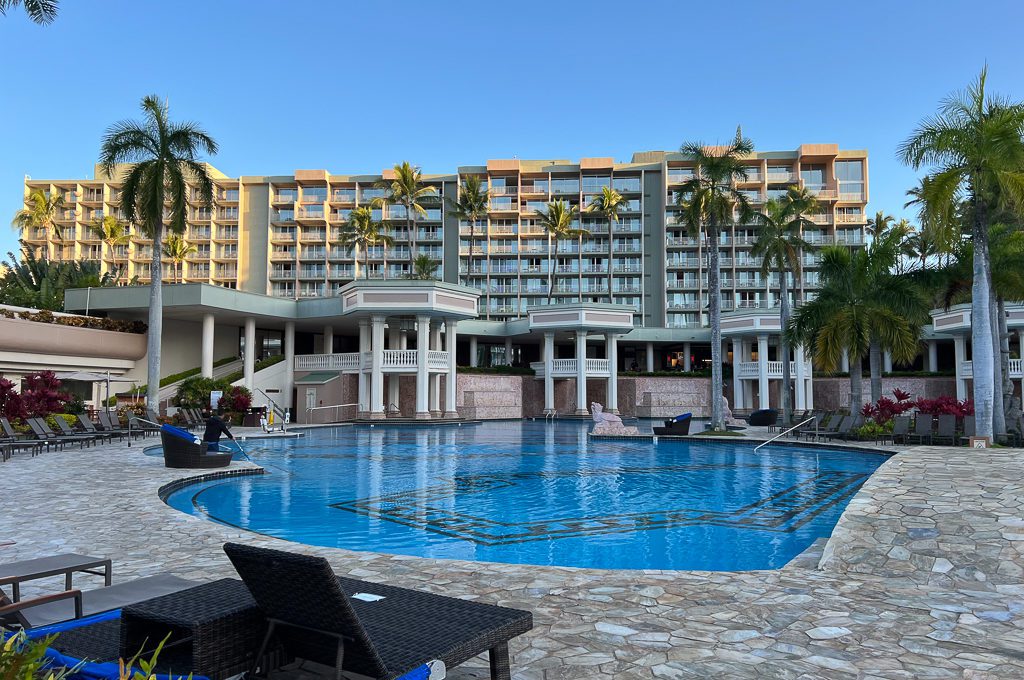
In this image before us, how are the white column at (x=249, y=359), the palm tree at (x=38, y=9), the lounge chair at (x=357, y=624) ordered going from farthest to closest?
1. the white column at (x=249, y=359)
2. the palm tree at (x=38, y=9)
3. the lounge chair at (x=357, y=624)

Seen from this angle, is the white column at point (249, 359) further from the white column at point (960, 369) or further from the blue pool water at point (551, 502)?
the white column at point (960, 369)

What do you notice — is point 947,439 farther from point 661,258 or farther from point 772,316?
point 661,258

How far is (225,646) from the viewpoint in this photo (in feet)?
10.6

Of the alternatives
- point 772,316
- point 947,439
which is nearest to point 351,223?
point 772,316

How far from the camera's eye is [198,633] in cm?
309

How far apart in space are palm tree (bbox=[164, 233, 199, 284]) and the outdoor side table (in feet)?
194

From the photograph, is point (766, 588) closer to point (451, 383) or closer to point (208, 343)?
point (451, 383)

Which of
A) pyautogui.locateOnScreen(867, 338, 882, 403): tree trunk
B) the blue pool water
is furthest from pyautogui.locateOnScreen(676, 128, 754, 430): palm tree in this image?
the blue pool water

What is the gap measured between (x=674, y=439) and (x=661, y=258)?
1663 inches

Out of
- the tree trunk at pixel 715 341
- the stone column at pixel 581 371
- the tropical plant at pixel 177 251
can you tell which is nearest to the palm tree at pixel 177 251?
the tropical plant at pixel 177 251

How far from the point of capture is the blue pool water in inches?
356

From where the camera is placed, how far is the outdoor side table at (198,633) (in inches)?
123

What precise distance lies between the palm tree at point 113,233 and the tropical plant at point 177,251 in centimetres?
421

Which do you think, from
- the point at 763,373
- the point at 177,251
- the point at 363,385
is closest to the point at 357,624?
the point at 363,385
